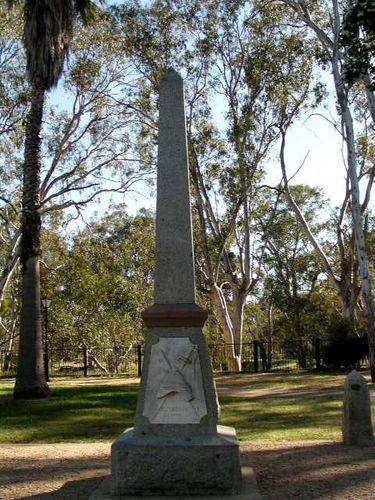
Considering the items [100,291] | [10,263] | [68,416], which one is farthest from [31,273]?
[100,291]

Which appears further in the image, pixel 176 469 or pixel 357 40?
pixel 357 40

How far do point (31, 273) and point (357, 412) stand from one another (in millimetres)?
10396

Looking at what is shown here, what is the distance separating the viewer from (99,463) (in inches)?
305

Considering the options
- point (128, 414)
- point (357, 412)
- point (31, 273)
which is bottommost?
point (128, 414)

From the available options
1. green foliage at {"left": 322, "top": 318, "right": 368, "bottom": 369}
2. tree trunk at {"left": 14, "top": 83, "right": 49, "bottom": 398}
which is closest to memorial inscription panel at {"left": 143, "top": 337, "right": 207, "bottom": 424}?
tree trunk at {"left": 14, "top": 83, "right": 49, "bottom": 398}

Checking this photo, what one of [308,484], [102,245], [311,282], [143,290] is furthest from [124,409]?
[311,282]

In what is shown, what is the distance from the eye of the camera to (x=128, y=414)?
1255cm

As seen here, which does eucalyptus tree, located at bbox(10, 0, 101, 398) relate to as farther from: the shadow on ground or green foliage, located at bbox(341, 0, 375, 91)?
green foliage, located at bbox(341, 0, 375, 91)

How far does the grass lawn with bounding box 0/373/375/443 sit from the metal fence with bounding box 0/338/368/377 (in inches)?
419

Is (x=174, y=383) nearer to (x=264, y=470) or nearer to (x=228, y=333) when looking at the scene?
(x=264, y=470)

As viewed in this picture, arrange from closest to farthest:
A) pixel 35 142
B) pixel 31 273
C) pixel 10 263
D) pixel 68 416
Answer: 1. pixel 68 416
2. pixel 31 273
3. pixel 35 142
4. pixel 10 263

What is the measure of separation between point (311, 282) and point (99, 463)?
35956 mm

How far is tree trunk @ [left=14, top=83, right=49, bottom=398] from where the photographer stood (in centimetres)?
1590

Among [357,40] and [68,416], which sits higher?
[357,40]
